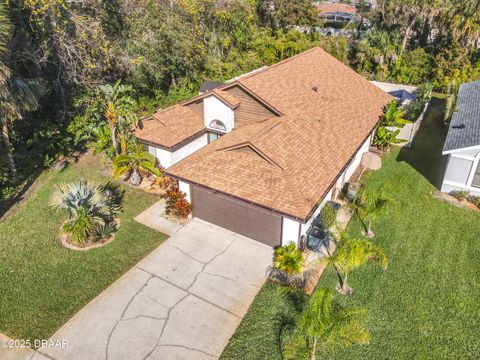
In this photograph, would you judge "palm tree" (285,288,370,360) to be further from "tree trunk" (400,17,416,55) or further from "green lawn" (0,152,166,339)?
"tree trunk" (400,17,416,55)

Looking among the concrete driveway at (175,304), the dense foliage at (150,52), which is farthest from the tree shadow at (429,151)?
the concrete driveway at (175,304)

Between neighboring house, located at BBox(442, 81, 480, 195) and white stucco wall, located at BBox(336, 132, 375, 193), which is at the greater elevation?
neighboring house, located at BBox(442, 81, 480, 195)

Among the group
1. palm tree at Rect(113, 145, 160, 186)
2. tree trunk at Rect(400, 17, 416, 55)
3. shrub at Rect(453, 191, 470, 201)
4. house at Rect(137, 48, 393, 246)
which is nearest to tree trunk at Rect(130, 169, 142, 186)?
palm tree at Rect(113, 145, 160, 186)

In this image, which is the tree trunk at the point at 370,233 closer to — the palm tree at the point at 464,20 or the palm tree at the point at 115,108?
the palm tree at the point at 115,108

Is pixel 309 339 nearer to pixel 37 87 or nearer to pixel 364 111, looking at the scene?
pixel 364 111

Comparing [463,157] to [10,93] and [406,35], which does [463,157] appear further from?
[406,35]

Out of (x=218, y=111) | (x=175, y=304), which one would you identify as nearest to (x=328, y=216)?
(x=175, y=304)

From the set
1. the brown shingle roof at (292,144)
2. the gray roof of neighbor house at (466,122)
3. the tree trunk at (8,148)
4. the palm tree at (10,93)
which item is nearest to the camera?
the brown shingle roof at (292,144)
